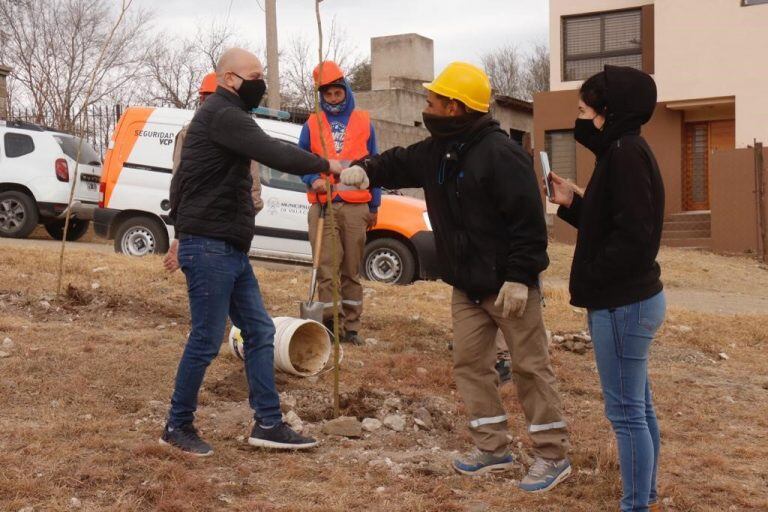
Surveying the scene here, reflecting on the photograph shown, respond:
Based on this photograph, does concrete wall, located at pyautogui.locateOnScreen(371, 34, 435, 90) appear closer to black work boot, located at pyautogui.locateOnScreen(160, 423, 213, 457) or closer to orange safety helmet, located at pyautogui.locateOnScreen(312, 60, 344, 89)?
orange safety helmet, located at pyautogui.locateOnScreen(312, 60, 344, 89)

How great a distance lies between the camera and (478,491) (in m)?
4.46

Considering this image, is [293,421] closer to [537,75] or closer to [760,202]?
[760,202]

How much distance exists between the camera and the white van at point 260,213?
37.2 feet

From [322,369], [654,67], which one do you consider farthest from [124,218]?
[654,67]

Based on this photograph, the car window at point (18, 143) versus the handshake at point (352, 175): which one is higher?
the car window at point (18, 143)

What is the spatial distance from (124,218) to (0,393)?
7160 millimetres

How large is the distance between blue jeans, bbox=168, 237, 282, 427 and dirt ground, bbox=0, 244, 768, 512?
0.89 feet

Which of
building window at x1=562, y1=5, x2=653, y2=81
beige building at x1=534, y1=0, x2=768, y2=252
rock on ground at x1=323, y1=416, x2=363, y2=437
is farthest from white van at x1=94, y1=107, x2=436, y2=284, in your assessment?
building window at x1=562, y1=5, x2=653, y2=81

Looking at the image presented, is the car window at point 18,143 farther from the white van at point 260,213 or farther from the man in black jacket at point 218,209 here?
the man in black jacket at point 218,209

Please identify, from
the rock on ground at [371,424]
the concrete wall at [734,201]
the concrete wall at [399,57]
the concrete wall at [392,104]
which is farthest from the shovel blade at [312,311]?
the concrete wall at [399,57]

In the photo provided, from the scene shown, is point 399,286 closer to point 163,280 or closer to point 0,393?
point 163,280

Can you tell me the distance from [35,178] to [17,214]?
2.35ft

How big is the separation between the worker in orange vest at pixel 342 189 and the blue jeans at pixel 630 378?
358cm

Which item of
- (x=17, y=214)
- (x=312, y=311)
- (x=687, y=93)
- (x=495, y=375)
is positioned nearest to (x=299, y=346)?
(x=312, y=311)
